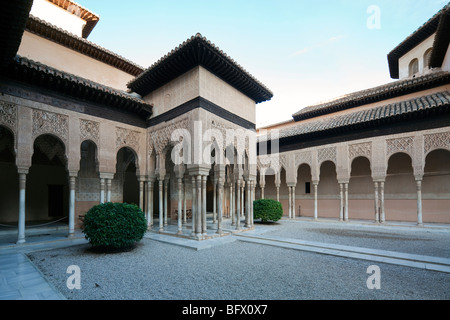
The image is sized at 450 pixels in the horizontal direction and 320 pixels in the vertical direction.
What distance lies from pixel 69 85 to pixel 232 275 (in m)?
7.92

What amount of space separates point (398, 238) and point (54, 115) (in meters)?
12.6

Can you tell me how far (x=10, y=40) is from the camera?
5320 millimetres

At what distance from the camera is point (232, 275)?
443 centimetres

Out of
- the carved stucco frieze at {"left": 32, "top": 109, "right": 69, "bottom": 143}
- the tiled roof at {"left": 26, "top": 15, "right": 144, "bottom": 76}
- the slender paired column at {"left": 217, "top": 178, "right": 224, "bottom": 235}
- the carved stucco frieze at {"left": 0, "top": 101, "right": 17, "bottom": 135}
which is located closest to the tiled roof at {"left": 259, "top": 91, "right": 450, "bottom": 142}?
the slender paired column at {"left": 217, "top": 178, "right": 224, "bottom": 235}

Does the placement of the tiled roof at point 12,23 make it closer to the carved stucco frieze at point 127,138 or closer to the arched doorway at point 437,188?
the carved stucco frieze at point 127,138

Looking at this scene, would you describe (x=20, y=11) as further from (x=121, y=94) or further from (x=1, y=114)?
(x=121, y=94)

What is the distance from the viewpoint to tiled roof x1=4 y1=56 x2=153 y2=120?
680 cm

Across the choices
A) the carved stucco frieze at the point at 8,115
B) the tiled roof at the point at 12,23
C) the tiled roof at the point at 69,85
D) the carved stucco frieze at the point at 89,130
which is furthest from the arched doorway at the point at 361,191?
the carved stucco frieze at the point at 8,115

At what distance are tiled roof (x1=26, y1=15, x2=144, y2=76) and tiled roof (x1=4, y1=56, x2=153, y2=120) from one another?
467 centimetres

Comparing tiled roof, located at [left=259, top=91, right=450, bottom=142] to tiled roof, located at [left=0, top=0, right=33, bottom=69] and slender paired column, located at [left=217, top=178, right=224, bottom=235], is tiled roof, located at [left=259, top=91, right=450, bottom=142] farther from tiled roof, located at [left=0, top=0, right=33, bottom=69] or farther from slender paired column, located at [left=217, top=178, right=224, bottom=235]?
tiled roof, located at [left=0, top=0, right=33, bottom=69]

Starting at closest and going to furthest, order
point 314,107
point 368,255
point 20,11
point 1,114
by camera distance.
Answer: point 20,11 → point 368,255 → point 1,114 → point 314,107
